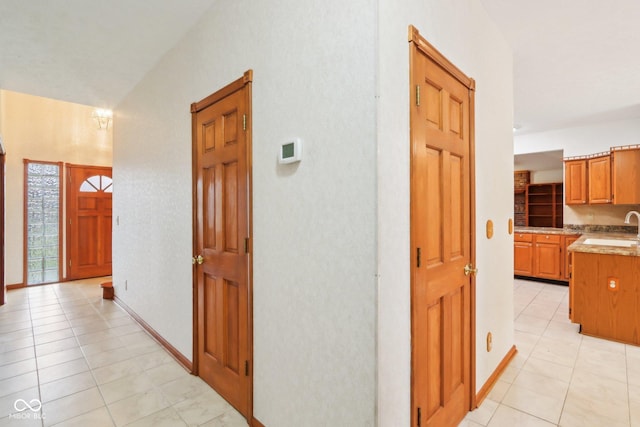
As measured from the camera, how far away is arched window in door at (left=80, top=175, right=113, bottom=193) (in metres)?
5.80

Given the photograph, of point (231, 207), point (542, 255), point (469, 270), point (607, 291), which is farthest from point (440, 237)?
point (542, 255)

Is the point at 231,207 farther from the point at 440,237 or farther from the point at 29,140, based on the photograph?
the point at 29,140

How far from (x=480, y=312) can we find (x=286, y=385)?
1447 mm

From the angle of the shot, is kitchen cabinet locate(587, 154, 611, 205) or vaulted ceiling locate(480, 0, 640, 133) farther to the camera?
kitchen cabinet locate(587, 154, 611, 205)

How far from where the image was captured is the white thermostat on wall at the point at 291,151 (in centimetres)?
151

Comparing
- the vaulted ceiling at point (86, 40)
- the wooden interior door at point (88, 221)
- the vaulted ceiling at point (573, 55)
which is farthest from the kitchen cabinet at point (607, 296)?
the wooden interior door at point (88, 221)

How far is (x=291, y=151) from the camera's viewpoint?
155 cm

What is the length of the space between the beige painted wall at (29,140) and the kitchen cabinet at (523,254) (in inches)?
334

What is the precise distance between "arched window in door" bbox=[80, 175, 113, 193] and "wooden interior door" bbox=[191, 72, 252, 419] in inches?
192

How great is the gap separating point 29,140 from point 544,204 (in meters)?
11.4

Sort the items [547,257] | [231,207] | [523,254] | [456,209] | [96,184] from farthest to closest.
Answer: [96,184] < [523,254] < [547,257] < [231,207] < [456,209]

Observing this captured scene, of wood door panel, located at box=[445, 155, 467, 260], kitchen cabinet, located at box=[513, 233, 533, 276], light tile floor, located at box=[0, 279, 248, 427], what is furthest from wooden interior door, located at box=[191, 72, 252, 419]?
kitchen cabinet, located at box=[513, 233, 533, 276]

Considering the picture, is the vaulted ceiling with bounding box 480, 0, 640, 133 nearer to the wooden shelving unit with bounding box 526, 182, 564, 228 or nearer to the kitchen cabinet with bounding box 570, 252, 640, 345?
the kitchen cabinet with bounding box 570, 252, 640, 345

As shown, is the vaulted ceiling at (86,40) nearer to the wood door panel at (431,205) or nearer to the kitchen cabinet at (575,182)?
the wood door panel at (431,205)
